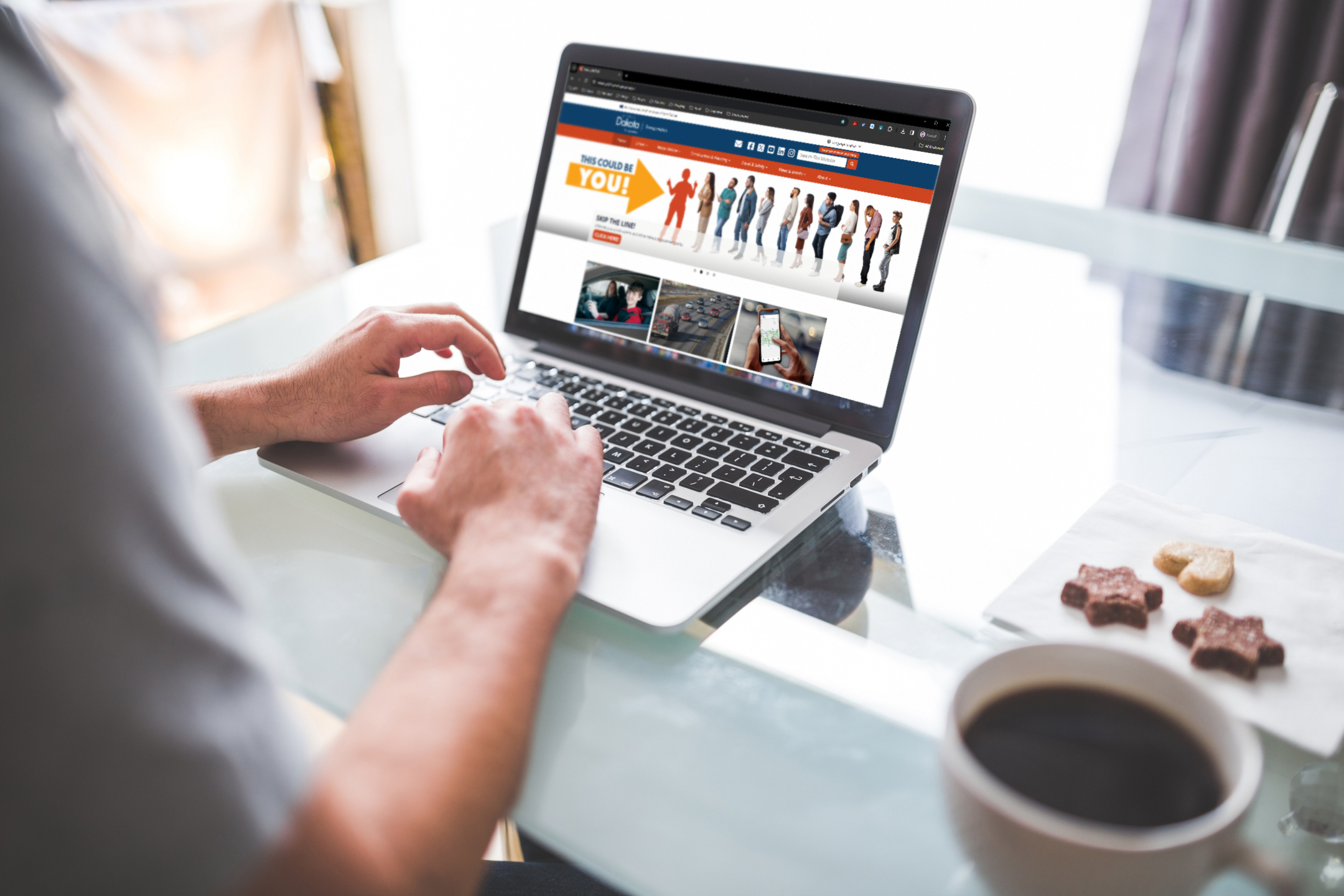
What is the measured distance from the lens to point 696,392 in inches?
35.4

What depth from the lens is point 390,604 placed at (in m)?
0.65

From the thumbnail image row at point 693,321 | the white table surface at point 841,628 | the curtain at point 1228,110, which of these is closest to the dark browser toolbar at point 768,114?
the thumbnail image row at point 693,321

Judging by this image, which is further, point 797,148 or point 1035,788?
point 797,148

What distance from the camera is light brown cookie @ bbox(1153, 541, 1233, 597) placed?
2.05 feet

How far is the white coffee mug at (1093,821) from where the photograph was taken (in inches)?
14.1

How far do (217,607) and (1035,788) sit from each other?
0.36m

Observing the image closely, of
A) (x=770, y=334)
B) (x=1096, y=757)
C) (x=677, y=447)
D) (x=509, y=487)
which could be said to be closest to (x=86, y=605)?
(x=509, y=487)

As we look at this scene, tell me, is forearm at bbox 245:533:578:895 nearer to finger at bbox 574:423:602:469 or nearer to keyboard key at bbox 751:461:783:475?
finger at bbox 574:423:602:469

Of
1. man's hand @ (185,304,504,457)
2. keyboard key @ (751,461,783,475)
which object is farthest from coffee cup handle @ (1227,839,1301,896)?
man's hand @ (185,304,504,457)

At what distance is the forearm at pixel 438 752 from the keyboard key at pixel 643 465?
0.22 meters

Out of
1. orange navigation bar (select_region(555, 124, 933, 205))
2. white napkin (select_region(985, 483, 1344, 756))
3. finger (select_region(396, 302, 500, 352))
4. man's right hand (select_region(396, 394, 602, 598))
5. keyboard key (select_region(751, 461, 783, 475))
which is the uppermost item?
orange navigation bar (select_region(555, 124, 933, 205))

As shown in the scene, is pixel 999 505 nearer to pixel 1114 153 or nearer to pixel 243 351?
pixel 243 351

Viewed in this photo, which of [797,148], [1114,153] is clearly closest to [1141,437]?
[797,148]

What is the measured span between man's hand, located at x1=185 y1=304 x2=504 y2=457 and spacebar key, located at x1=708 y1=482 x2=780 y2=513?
0.83ft
